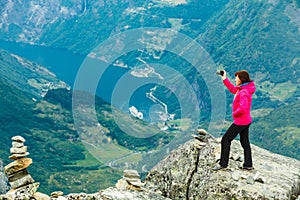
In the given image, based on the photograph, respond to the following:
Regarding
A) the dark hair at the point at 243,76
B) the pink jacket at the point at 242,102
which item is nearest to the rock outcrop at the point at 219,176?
the pink jacket at the point at 242,102

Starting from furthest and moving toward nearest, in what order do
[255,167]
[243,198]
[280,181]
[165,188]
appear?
[165,188]
[255,167]
[280,181]
[243,198]

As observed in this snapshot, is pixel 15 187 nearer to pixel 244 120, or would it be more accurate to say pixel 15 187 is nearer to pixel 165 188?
pixel 165 188

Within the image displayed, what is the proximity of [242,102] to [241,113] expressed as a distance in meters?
0.68

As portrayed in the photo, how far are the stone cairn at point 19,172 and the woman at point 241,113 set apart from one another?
9.18 m

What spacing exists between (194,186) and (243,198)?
12.9ft

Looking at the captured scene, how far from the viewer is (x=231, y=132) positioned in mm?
21891

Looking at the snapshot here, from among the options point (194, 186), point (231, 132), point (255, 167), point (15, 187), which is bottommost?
point (15, 187)

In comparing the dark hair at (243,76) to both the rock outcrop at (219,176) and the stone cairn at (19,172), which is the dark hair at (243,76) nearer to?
the rock outcrop at (219,176)

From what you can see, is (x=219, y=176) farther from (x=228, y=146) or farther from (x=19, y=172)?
(x=19, y=172)

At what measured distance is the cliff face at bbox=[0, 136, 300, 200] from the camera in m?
19.9

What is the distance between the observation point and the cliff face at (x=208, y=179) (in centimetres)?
1988

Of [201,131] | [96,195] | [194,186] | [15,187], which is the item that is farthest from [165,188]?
[15,187]

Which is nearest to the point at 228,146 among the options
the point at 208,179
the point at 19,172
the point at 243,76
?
the point at 208,179

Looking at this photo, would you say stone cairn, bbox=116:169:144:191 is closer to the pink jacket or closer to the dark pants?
the dark pants
